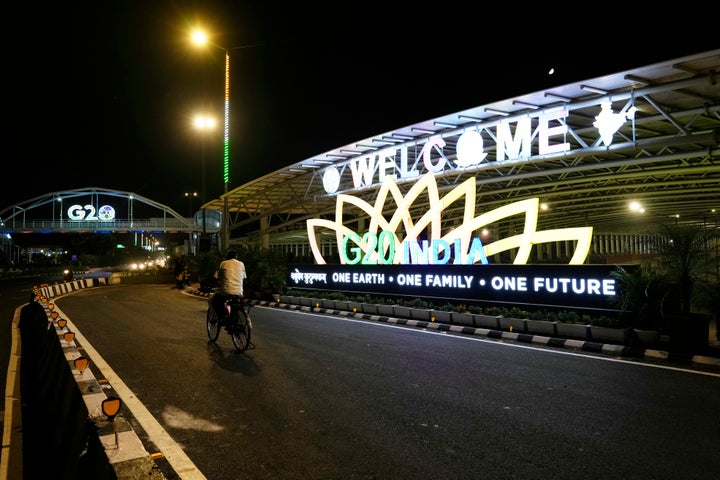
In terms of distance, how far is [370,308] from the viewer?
52.3 ft

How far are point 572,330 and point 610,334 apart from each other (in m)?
0.76

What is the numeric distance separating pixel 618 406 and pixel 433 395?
214 centimetres

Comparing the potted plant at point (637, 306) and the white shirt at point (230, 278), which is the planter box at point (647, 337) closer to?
the potted plant at point (637, 306)

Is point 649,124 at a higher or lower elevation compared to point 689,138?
higher

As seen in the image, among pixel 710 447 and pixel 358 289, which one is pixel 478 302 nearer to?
pixel 358 289

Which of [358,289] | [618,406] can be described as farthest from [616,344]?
[358,289]

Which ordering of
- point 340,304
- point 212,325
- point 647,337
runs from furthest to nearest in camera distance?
point 340,304 < point 212,325 < point 647,337

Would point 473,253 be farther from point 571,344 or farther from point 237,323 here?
point 237,323

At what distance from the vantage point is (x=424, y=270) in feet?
53.1

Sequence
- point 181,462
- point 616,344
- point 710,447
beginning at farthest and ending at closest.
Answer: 1. point 616,344
2. point 710,447
3. point 181,462

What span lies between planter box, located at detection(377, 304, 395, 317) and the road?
4.67 m

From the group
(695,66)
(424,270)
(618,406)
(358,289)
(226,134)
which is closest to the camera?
(618,406)

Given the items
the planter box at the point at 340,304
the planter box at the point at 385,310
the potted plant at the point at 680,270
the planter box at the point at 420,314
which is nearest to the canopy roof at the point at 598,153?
the potted plant at the point at 680,270

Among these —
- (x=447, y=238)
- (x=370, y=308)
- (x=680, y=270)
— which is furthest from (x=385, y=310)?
(x=680, y=270)
